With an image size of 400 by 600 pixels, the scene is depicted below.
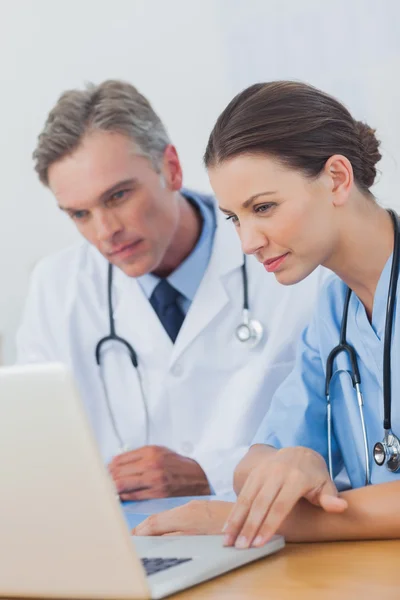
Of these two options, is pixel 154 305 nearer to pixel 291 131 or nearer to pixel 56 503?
pixel 291 131

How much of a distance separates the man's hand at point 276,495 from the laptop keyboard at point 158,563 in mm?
87

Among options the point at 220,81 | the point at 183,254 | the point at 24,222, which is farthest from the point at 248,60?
the point at 24,222

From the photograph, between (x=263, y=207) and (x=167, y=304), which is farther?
(x=167, y=304)

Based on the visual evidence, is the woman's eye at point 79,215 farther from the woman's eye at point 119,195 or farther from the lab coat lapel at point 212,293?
the lab coat lapel at point 212,293

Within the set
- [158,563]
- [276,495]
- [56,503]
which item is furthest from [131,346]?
[56,503]

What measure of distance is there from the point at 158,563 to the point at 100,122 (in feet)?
4.00

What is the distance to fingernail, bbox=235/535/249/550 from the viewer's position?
909mm

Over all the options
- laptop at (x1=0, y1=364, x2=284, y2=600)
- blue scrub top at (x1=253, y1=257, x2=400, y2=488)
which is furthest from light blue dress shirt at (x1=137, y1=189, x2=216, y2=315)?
laptop at (x1=0, y1=364, x2=284, y2=600)

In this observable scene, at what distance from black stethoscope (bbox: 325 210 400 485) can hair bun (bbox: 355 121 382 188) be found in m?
0.06

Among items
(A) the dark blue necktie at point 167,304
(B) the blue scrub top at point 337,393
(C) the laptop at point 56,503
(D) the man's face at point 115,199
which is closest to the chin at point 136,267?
(D) the man's face at point 115,199

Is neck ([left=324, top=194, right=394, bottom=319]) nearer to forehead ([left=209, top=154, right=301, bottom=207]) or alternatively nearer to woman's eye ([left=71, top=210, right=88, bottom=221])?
forehead ([left=209, top=154, right=301, bottom=207])

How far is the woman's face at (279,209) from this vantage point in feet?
3.94

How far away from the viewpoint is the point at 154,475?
1.62 meters

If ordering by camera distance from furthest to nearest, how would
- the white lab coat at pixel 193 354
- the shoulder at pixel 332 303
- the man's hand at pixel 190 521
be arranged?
the white lab coat at pixel 193 354
the shoulder at pixel 332 303
the man's hand at pixel 190 521
